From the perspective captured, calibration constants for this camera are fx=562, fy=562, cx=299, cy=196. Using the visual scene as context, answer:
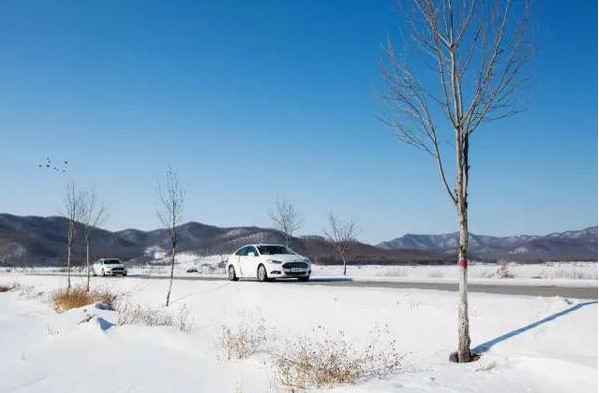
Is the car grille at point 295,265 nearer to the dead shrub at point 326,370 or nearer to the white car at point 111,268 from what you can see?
the dead shrub at point 326,370

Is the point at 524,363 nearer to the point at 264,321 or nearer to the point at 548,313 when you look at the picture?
the point at 548,313

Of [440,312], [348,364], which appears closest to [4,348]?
[348,364]

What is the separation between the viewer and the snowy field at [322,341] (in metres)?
9.05

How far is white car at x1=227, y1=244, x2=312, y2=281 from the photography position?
76.6ft

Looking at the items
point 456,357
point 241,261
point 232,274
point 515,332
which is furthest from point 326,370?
point 232,274

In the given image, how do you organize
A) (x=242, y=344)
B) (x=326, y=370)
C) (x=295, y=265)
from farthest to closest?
(x=295, y=265), (x=242, y=344), (x=326, y=370)

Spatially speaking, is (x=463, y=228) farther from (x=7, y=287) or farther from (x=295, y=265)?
(x=7, y=287)

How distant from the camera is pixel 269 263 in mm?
23406

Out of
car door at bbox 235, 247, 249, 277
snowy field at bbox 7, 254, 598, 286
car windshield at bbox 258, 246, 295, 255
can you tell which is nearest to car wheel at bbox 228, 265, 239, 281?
car door at bbox 235, 247, 249, 277

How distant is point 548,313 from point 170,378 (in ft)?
26.7

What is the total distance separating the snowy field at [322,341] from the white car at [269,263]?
10.4 ft

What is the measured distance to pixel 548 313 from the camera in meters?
11.9

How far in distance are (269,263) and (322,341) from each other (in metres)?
9.85

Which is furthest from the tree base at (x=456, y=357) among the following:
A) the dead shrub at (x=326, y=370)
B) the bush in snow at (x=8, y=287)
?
the bush in snow at (x=8, y=287)
